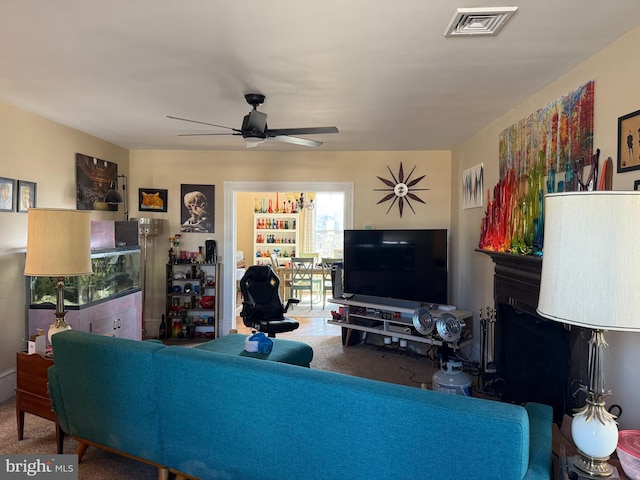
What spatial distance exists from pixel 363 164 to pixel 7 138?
12.6ft

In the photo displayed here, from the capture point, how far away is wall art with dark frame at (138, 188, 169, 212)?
214 inches

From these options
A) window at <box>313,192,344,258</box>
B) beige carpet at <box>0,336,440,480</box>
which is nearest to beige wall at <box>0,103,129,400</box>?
beige carpet at <box>0,336,440,480</box>

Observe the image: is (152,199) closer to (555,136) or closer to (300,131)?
(300,131)

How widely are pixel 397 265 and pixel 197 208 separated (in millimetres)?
2809

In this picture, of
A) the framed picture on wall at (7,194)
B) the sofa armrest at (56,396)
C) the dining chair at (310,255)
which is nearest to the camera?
the sofa armrest at (56,396)

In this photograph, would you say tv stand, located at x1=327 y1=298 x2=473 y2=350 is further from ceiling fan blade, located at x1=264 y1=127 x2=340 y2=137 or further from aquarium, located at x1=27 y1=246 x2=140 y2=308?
aquarium, located at x1=27 y1=246 x2=140 y2=308

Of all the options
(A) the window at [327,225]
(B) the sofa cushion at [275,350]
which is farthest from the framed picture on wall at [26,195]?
(A) the window at [327,225]

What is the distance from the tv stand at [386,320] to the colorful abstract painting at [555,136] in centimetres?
172

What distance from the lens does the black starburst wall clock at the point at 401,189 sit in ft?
17.7

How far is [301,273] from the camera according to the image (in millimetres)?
7602

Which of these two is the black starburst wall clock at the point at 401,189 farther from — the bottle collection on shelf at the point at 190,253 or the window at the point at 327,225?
the window at the point at 327,225

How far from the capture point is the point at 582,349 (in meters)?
2.47

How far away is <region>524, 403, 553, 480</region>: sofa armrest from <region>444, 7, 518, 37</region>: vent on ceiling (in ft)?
6.12

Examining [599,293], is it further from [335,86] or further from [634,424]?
[335,86]
